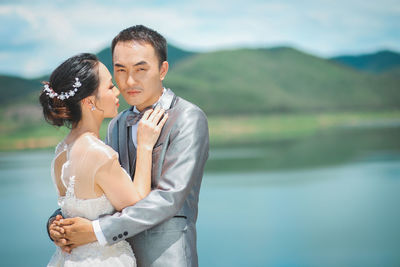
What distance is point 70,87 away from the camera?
7.04 ft

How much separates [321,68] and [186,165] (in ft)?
353

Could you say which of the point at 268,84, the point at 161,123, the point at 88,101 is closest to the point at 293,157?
the point at 161,123

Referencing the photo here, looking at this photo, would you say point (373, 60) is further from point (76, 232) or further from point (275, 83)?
point (76, 232)

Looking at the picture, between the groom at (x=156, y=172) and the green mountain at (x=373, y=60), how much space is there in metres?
144

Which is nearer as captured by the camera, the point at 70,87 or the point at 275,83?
the point at 70,87

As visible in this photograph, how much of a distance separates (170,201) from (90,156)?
41 centimetres

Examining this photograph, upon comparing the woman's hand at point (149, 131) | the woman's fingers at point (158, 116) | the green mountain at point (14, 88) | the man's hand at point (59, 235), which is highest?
the green mountain at point (14, 88)

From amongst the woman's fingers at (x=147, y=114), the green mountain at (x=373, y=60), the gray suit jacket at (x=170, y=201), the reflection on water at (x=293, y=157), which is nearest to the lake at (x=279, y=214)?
the reflection on water at (x=293, y=157)

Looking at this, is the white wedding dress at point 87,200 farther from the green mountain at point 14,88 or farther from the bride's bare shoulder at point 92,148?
the green mountain at point 14,88

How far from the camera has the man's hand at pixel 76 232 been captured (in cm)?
208

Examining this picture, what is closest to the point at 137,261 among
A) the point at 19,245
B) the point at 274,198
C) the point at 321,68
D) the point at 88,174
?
the point at 88,174

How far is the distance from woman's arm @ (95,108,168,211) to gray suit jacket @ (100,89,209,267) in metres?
0.05

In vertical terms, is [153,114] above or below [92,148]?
above

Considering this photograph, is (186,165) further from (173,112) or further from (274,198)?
(274,198)
